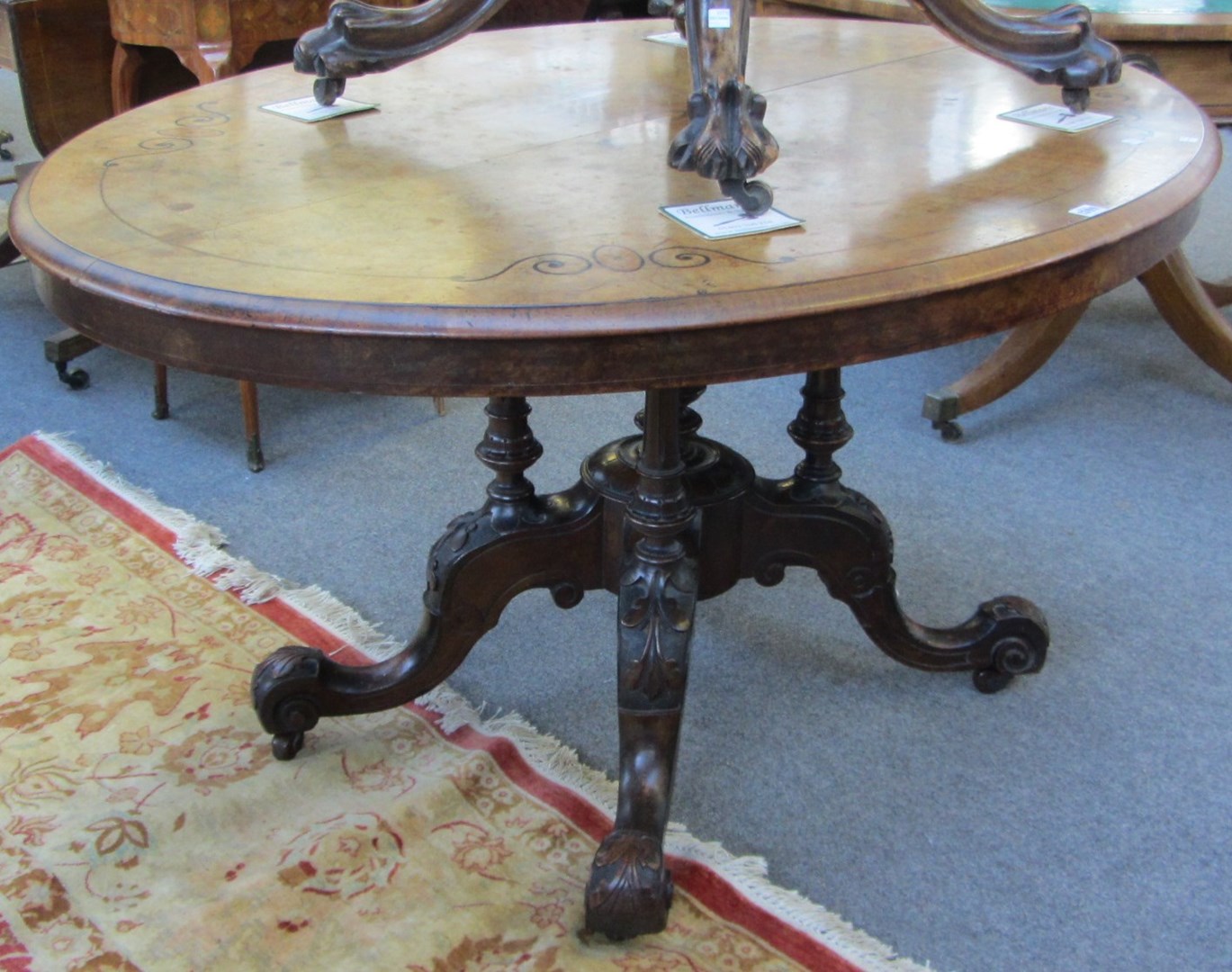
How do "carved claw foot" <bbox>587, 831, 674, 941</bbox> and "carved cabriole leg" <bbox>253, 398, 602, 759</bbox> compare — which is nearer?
"carved claw foot" <bbox>587, 831, 674, 941</bbox>

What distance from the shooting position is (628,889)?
1071mm

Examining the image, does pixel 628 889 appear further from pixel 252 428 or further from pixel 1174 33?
pixel 1174 33

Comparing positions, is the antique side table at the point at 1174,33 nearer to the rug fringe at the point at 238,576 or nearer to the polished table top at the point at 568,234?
the polished table top at the point at 568,234

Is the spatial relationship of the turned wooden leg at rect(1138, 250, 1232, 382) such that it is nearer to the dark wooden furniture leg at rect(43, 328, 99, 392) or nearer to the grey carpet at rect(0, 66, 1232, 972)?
the grey carpet at rect(0, 66, 1232, 972)

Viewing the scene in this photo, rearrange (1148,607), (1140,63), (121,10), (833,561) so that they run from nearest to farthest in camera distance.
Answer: (833,561) < (1148,607) < (1140,63) < (121,10)

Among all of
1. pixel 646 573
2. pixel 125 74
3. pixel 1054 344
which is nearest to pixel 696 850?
pixel 646 573

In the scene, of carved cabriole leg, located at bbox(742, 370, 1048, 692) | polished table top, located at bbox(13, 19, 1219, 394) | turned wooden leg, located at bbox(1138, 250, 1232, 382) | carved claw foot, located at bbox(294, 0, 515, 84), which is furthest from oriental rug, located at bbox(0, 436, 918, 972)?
turned wooden leg, located at bbox(1138, 250, 1232, 382)

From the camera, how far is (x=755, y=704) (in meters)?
1.45

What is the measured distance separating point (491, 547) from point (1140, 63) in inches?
48.3

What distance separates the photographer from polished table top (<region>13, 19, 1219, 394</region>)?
2.38ft

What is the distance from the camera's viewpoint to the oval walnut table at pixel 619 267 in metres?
0.73

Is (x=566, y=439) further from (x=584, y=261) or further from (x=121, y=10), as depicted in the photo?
(x=584, y=261)

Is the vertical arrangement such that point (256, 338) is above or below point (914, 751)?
above

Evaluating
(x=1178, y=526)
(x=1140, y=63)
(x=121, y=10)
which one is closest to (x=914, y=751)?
(x=1178, y=526)
